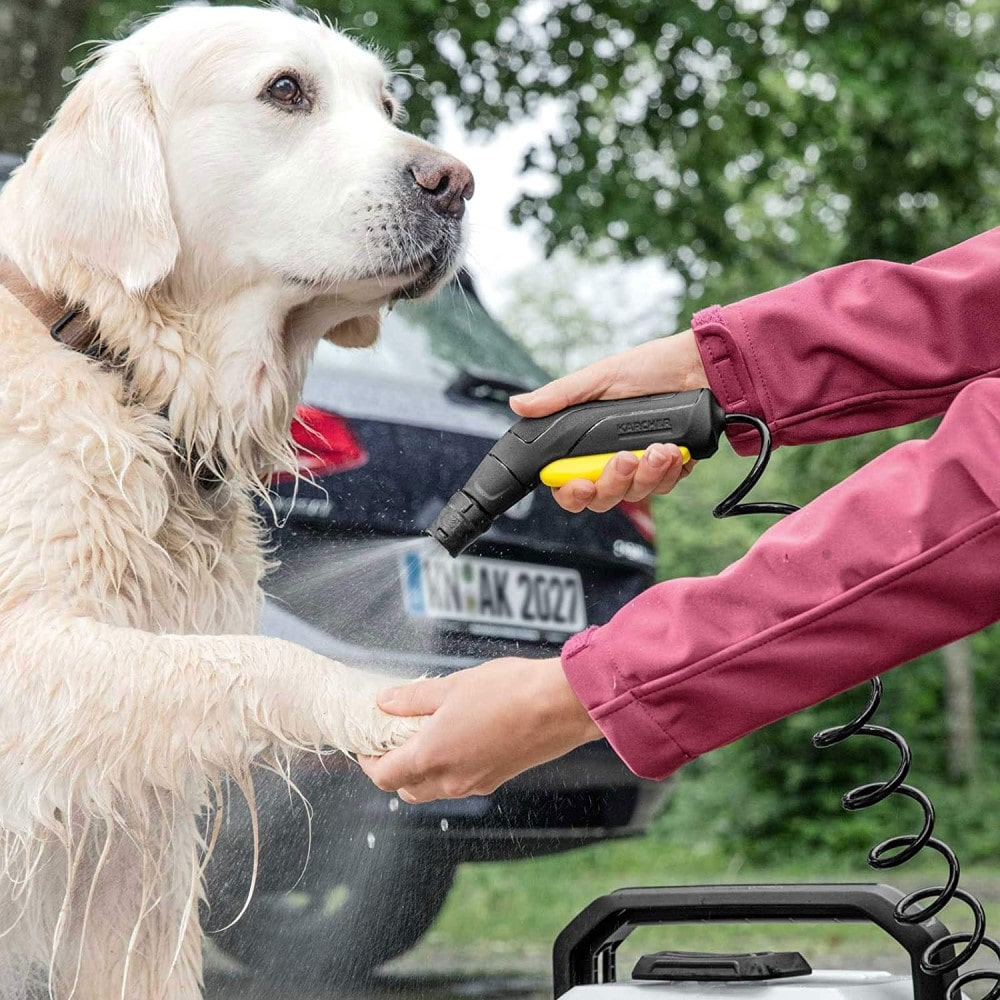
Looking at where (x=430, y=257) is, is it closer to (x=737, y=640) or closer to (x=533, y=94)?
(x=737, y=640)

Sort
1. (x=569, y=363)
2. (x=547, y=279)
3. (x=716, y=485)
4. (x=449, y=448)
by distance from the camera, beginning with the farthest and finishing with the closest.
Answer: (x=547, y=279) → (x=569, y=363) → (x=716, y=485) → (x=449, y=448)

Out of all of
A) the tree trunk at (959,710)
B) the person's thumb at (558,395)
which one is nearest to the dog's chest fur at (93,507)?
the person's thumb at (558,395)

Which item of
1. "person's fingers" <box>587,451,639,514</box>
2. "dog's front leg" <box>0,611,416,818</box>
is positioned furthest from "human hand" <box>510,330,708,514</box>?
"dog's front leg" <box>0,611,416,818</box>

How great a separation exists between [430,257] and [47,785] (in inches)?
44.5

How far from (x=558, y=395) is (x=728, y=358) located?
0.90 feet

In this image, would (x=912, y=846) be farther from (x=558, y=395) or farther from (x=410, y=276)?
(x=410, y=276)

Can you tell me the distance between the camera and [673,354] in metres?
2.18

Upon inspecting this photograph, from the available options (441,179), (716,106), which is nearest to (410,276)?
(441,179)

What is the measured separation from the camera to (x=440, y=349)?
4086 mm

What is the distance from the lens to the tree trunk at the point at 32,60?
18.3ft

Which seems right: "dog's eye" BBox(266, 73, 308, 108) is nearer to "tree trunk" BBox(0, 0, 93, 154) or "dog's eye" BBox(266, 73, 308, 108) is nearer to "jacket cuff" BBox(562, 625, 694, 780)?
"jacket cuff" BBox(562, 625, 694, 780)

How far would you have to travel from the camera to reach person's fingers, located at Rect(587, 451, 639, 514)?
1.96 meters

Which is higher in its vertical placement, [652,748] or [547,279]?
[652,748]

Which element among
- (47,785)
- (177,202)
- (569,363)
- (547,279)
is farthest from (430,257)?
(547,279)
